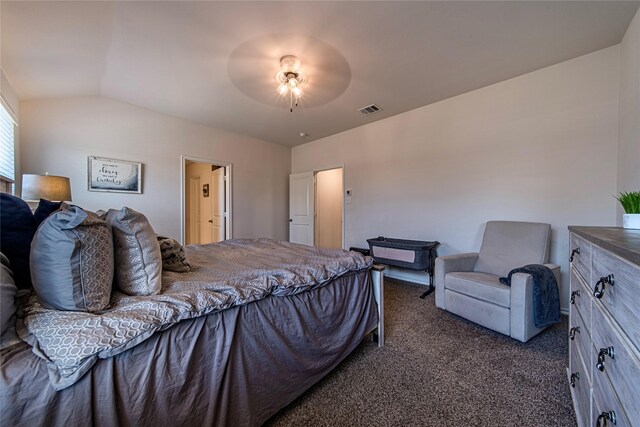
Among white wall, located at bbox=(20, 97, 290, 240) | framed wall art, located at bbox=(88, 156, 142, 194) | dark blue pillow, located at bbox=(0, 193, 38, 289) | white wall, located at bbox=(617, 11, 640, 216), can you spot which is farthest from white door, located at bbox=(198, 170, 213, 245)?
white wall, located at bbox=(617, 11, 640, 216)

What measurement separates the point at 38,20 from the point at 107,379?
97.0 inches

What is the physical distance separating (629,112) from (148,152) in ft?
17.4

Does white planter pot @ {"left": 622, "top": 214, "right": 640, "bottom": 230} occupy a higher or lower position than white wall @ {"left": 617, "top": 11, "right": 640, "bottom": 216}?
lower

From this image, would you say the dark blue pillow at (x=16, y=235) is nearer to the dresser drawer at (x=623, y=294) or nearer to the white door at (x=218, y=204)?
the dresser drawer at (x=623, y=294)

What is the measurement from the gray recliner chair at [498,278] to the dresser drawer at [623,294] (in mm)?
1320

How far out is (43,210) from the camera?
1.06 metres

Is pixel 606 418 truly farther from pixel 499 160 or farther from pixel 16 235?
pixel 499 160

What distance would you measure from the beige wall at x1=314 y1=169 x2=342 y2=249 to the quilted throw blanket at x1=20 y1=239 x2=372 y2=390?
162 inches

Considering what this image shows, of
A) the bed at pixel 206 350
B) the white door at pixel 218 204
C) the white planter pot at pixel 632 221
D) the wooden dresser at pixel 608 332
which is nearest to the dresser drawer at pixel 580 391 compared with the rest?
the wooden dresser at pixel 608 332

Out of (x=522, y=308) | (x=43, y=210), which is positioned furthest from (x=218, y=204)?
(x=522, y=308)

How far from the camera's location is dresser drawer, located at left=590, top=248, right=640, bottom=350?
0.63m

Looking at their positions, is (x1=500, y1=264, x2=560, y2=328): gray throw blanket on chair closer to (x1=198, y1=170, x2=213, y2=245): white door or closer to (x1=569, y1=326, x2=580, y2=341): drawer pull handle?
(x1=569, y1=326, x2=580, y2=341): drawer pull handle

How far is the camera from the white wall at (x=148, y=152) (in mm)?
2863

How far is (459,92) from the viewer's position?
3133 mm
